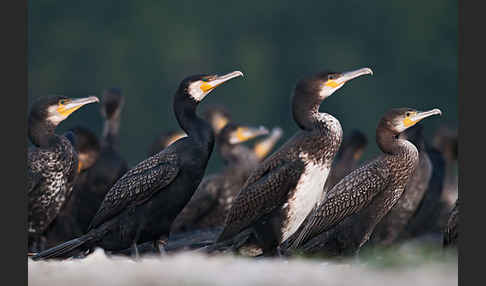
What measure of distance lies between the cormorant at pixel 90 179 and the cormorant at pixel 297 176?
2160mm

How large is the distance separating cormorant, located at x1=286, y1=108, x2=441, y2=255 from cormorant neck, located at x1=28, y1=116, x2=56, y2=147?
1.60 m

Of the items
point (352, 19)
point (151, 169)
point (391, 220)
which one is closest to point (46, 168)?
point (151, 169)

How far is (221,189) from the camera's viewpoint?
7.56 metres

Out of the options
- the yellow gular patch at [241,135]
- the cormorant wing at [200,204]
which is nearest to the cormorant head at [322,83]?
the cormorant wing at [200,204]

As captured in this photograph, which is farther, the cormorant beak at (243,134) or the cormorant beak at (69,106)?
the cormorant beak at (243,134)

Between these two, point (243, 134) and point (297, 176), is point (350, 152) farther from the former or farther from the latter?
point (297, 176)

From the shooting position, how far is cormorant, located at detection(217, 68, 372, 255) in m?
4.75

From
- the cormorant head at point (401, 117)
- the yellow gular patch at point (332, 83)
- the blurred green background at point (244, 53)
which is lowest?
Answer: the blurred green background at point (244, 53)

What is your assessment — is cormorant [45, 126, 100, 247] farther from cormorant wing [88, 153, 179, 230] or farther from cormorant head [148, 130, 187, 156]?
cormorant wing [88, 153, 179, 230]

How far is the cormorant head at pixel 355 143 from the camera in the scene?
341 inches

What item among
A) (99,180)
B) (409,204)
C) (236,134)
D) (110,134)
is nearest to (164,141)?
(110,134)

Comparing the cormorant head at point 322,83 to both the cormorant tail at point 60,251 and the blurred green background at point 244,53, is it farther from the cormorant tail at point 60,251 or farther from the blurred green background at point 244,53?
the blurred green background at point 244,53

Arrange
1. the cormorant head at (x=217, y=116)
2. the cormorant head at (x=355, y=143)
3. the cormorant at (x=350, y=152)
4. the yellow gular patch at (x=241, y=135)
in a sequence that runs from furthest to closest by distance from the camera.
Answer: the cormorant head at (x=217, y=116), the cormorant head at (x=355, y=143), the cormorant at (x=350, y=152), the yellow gular patch at (x=241, y=135)

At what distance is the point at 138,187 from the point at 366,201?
3.83 feet
